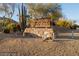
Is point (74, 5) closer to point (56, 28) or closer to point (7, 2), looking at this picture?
point (56, 28)

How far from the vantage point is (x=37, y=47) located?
189 inches

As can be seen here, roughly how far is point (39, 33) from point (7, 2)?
0.49 m

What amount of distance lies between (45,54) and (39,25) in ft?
1.07

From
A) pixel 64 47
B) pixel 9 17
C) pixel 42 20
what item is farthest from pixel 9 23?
pixel 64 47

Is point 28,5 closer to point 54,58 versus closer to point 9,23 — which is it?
point 9,23

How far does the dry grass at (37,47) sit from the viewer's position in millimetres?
4770

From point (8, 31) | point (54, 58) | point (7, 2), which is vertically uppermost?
point (7, 2)

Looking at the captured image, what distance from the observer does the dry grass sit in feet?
15.6

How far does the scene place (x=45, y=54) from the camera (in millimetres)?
4770

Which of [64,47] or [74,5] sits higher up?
[74,5]

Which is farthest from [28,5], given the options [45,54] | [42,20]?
[45,54]

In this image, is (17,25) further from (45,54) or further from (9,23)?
(45,54)

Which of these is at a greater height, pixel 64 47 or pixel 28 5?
pixel 28 5

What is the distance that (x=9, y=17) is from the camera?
480cm
